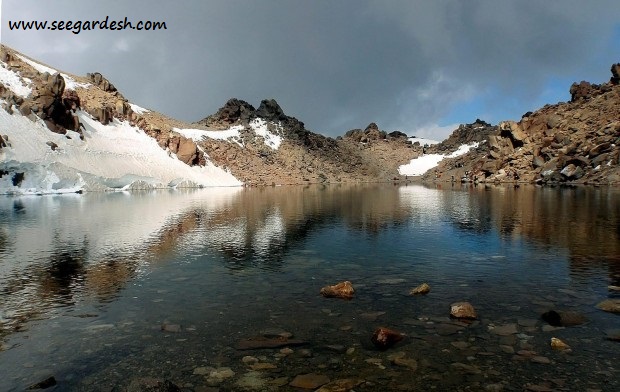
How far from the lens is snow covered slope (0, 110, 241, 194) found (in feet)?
227

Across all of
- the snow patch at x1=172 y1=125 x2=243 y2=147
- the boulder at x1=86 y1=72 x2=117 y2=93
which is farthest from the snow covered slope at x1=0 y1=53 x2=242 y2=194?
the snow patch at x1=172 y1=125 x2=243 y2=147

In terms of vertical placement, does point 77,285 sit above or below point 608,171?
below

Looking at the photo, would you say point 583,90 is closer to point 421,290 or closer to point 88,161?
point 88,161

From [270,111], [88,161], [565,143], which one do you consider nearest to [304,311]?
[88,161]

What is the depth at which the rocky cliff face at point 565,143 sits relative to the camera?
87.1 meters

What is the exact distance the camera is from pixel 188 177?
104 metres

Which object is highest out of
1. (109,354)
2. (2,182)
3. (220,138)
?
(220,138)

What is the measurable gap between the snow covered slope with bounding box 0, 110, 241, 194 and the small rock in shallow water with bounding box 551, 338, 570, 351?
7883 cm

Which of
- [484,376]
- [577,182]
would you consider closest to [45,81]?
[484,376]

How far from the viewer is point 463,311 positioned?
11023 mm

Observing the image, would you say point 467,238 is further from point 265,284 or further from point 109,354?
point 109,354

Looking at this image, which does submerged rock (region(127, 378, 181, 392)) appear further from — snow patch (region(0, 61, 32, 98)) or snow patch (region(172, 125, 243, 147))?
snow patch (region(172, 125, 243, 147))

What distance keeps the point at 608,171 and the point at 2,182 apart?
10970cm

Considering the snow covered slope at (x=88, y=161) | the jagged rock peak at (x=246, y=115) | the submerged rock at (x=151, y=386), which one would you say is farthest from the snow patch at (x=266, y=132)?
the submerged rock at (x=151, y=386)
